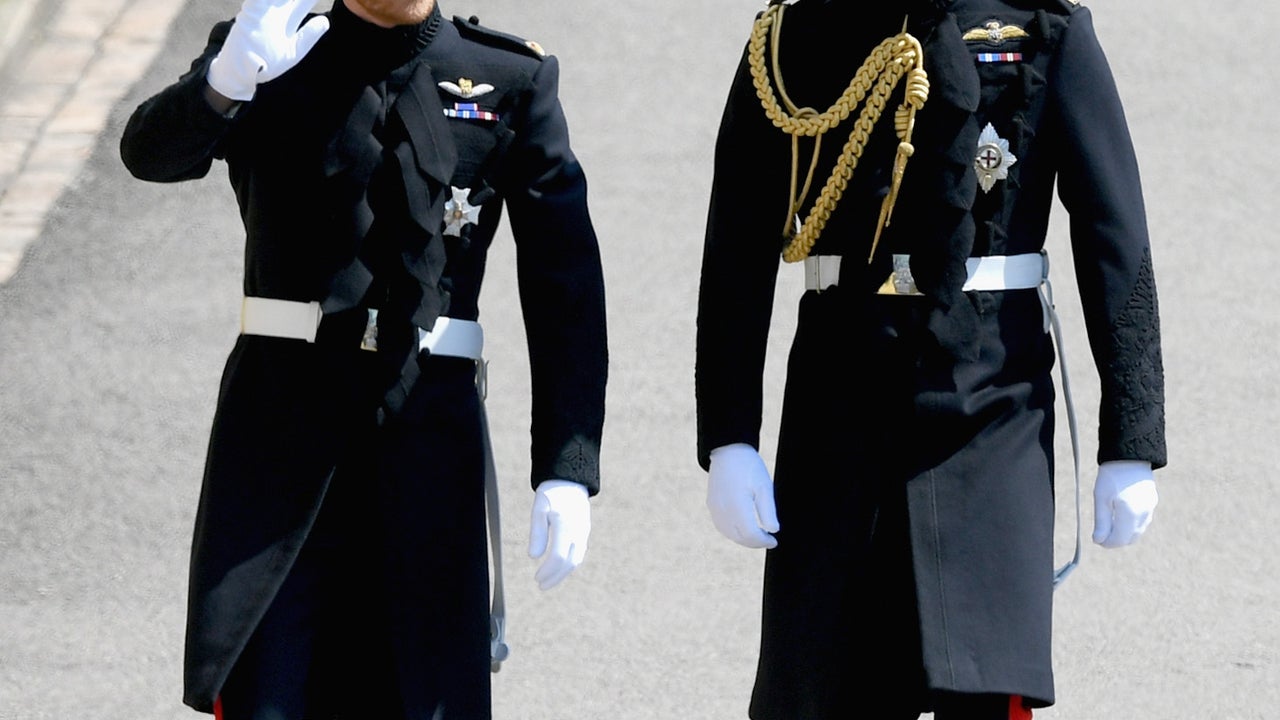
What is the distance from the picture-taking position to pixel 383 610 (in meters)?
3.43

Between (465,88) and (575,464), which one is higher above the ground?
(465,88)

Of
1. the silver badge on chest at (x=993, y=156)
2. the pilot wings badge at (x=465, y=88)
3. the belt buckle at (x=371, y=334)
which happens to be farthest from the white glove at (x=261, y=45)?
the silver badge on chest at (x=993, y=156)

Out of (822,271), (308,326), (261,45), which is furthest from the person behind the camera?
(822,271)

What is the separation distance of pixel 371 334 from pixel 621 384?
3.20m

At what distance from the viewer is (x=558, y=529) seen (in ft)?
11.4

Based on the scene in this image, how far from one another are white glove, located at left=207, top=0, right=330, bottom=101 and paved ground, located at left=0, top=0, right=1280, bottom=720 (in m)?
2.19

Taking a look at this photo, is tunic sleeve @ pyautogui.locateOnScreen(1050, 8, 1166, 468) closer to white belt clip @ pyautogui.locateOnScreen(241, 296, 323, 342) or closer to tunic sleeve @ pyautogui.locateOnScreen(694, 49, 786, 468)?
tunic sleeve @ pyautogui.locateOnScreen(694, 49, 786, 468)

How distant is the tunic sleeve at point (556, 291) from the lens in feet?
11.5

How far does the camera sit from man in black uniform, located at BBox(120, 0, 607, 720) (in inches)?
133

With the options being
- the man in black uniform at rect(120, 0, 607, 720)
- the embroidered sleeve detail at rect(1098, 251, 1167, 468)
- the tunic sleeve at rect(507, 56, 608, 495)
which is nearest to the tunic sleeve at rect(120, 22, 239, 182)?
the man in black uniform at rect(120, 0, 607, 720)

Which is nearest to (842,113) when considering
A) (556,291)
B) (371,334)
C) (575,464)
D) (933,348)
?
(933,348)

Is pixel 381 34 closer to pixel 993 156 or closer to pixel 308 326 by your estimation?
pixel 308 326

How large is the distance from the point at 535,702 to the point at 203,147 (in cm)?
216

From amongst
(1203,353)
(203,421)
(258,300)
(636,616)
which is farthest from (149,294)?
(258,300)
